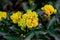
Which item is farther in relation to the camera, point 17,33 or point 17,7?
point 17,7

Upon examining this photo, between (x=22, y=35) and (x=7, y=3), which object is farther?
(x=7, y=3)

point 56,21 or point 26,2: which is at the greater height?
point 26,2

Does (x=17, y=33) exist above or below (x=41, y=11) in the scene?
below

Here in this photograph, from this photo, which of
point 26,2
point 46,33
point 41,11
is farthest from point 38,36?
point 26,2

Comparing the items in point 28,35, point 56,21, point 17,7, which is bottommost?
point 28,35

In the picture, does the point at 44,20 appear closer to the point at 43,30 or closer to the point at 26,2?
the point at 43,30

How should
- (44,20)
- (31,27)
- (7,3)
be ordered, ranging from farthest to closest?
(7,3) → (44,20) → (31,27)

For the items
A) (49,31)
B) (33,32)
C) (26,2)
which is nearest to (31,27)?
(33,32)

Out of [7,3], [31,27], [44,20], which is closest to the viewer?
[31,27]

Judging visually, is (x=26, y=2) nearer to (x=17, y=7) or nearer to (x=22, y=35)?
(x=17, y=7)
